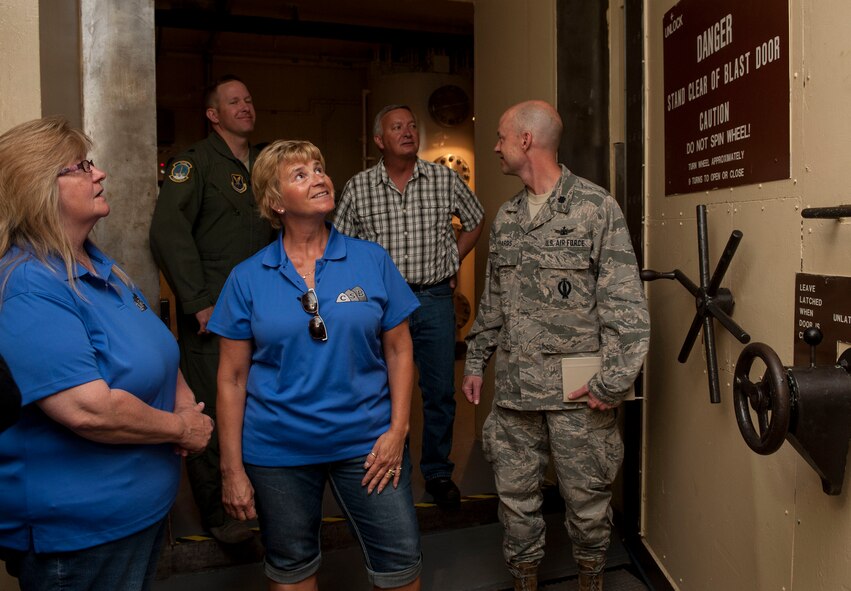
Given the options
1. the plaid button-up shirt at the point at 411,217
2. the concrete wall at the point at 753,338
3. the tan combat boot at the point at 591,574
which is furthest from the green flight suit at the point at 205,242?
the concrete wall at the point at 753,338

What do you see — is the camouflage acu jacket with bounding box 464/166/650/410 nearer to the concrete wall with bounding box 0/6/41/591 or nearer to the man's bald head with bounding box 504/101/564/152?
the man's bald head with bounding box 504/101/564/152

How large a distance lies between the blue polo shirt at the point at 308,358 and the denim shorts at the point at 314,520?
0.16 feet

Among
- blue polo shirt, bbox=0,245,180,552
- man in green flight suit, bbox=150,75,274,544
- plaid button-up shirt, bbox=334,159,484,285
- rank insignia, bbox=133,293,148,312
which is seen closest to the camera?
blue polo shirt, bbox=0,245,180,552

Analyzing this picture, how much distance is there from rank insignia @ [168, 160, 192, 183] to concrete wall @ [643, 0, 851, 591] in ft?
5.68

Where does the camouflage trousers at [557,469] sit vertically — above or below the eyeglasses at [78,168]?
below

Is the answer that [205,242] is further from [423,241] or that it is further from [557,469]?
[557,469]

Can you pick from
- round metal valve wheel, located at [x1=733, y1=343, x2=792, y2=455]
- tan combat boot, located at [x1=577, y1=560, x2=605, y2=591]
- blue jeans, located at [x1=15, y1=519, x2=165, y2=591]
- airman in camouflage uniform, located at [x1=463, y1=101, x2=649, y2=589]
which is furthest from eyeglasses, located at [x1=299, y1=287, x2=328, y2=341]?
tan combat boot, located at [x1=577, y1=560, x2=605, y2=591]

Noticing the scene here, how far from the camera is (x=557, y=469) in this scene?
237 cm

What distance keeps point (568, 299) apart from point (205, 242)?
4.68ft

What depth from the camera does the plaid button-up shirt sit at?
Result: 3117 millimetres

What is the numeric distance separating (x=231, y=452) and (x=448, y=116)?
5.18 m

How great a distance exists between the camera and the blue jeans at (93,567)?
4.51ft

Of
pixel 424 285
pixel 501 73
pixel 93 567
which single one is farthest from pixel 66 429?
pixel 501 73

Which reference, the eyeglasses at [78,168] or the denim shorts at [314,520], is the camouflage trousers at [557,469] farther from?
the eyeglasses at [78,168]
